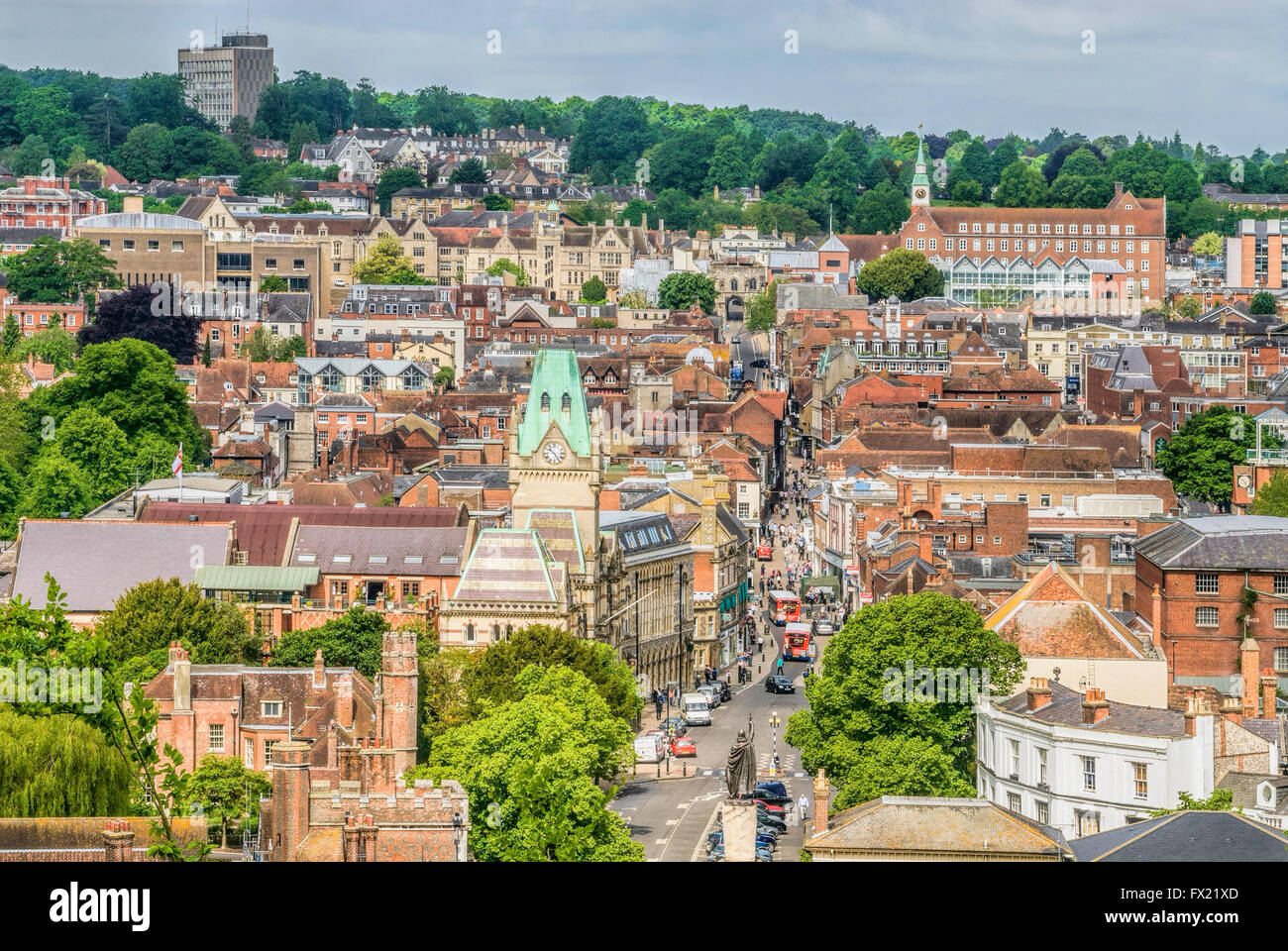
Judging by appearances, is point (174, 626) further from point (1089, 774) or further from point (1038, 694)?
point (1089, 774)

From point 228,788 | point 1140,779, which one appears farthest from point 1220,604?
point 228,788

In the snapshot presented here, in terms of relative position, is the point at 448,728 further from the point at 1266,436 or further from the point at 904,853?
the point at 1266,436

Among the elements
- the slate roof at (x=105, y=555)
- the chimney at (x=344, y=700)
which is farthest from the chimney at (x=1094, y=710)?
the slate roof at (x=105, y=555)

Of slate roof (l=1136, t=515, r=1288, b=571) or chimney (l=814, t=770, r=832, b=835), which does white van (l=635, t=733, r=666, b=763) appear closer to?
slate roof (l=1136, t=515, r=1288, b=571)

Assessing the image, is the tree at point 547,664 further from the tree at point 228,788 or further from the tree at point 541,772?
the tree at point 228,788

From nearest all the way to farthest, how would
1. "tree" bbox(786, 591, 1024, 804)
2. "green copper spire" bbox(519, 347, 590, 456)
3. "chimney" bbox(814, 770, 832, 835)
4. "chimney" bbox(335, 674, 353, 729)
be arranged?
1. "chimney" bbox(814, 770, 832, 835)
2. "tree" bbox(786, 591, 1024, 804)
3. "chimney" bbox(335, 674, 353, 729)
4. "green copper spire" bbox(519, 347, 590, 456)

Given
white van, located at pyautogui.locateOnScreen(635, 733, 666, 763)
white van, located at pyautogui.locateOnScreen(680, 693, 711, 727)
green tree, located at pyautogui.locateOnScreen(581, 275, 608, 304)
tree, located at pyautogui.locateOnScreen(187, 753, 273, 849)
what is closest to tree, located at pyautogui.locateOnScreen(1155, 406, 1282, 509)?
white van, located at pyautogui.locateOnScreen(680, 693, 711, 727)
